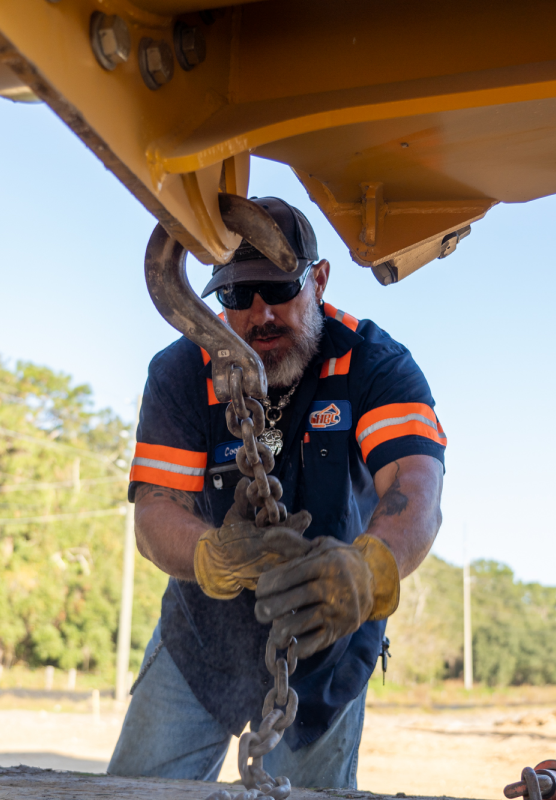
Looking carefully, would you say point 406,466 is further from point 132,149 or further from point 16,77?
point 16,77

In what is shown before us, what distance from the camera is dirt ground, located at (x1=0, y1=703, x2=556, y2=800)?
10.2 meters

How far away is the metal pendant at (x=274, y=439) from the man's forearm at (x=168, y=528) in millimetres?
330

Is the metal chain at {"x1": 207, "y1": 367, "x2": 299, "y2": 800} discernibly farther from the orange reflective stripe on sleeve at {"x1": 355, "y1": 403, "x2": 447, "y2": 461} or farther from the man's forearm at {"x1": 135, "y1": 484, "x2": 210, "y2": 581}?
the orange reflective stripe on sleeve at {"x1": 355, "y1": 403, "x2": 447, "y2": 461}

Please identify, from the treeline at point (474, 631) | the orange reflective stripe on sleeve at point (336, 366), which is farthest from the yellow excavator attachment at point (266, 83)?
the treeline at point (474, 631)

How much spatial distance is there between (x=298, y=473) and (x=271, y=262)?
72 centimetres

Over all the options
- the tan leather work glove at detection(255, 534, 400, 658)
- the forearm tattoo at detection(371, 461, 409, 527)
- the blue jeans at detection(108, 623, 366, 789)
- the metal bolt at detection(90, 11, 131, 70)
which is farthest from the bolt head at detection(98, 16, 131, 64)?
the blue jeans at detection(108, 623, 366, 789)

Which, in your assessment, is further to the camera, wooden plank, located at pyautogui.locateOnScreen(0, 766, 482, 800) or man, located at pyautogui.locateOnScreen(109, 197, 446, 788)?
man, located at pyautogui.locateOnScreen(109, 197, 446, 788)

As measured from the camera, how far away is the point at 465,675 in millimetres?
33125

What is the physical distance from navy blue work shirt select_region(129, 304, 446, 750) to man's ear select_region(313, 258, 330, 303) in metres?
0.21

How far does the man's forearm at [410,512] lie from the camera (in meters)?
2.17

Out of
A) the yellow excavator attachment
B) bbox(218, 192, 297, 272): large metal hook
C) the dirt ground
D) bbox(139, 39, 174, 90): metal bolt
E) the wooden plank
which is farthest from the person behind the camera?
the dirt ground

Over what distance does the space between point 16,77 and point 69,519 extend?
24792 millimetres

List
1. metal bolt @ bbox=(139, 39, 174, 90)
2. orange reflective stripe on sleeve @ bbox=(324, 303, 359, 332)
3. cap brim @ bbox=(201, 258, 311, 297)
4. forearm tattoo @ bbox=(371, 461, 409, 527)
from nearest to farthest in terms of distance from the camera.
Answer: metal bolt @ bbox=(139, 39, 174, 90) → forearm tattoo @ bbox=(371, 461, 409, 527) → cap brim @ bbox=(201, 258, 311, 297) → orange reflective stripe on sleeve @ bbox=(324, 303, 359, 332)

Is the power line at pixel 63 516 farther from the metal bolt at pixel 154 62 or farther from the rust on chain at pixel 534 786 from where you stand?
the metal bolt at pixel 154 62
